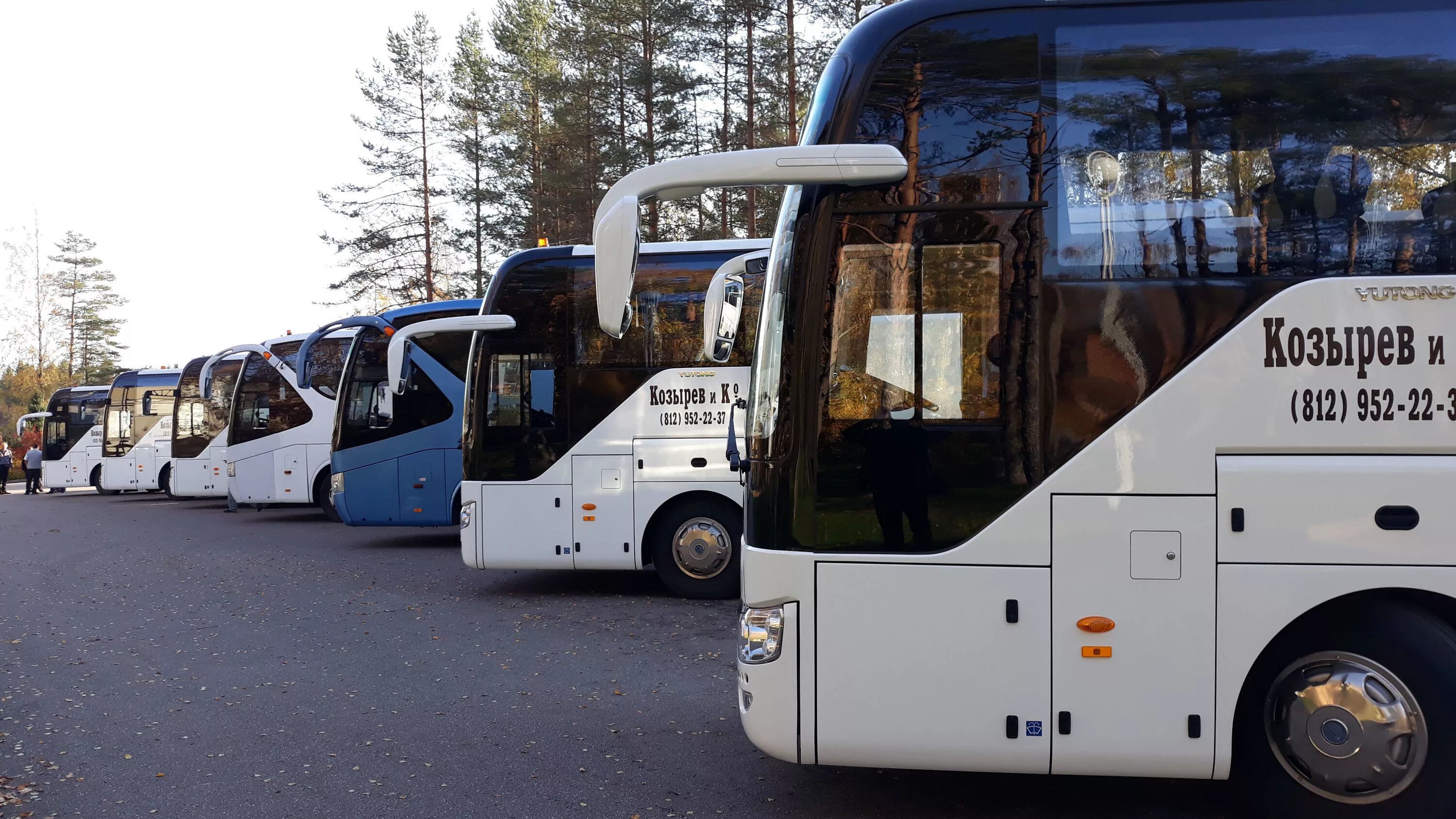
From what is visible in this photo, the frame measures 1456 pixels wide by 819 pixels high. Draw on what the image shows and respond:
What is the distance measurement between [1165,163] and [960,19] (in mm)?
1027

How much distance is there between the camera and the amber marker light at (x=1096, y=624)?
4242 mm

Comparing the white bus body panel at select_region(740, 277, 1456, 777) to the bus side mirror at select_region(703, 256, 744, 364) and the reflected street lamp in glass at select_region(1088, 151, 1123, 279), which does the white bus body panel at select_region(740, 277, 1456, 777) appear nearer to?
the reflected street lamp in glass at select_region(1088, 151, 1123, 279)

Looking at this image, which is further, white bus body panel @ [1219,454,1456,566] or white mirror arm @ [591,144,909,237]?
white mirror arm @ [591,144,909,237]

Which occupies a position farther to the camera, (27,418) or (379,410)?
(27,418)

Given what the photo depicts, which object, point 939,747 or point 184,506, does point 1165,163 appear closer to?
point 939,747

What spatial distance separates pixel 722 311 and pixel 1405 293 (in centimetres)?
359

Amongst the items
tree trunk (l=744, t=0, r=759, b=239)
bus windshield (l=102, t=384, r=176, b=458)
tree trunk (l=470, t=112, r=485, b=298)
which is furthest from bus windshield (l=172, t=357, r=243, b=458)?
tree trunk (l=744, t=0, r=759, b=239)

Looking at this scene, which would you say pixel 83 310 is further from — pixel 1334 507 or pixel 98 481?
pixel 1334 507

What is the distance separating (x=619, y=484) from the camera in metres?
10.5

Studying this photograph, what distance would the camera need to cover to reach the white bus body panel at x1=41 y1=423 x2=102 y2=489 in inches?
1422

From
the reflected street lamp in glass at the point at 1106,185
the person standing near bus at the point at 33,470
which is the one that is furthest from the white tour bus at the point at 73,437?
the reflected street lamp in glass at the point at 1106,185

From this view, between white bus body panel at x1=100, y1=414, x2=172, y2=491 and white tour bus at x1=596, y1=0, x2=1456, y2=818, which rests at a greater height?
white tour bus at x1=596, y1=0, x2=1456, y2=818

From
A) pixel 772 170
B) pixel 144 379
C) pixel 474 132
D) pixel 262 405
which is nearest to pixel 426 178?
pixel 474 132

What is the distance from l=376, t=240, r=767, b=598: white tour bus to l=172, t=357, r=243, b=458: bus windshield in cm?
1761
